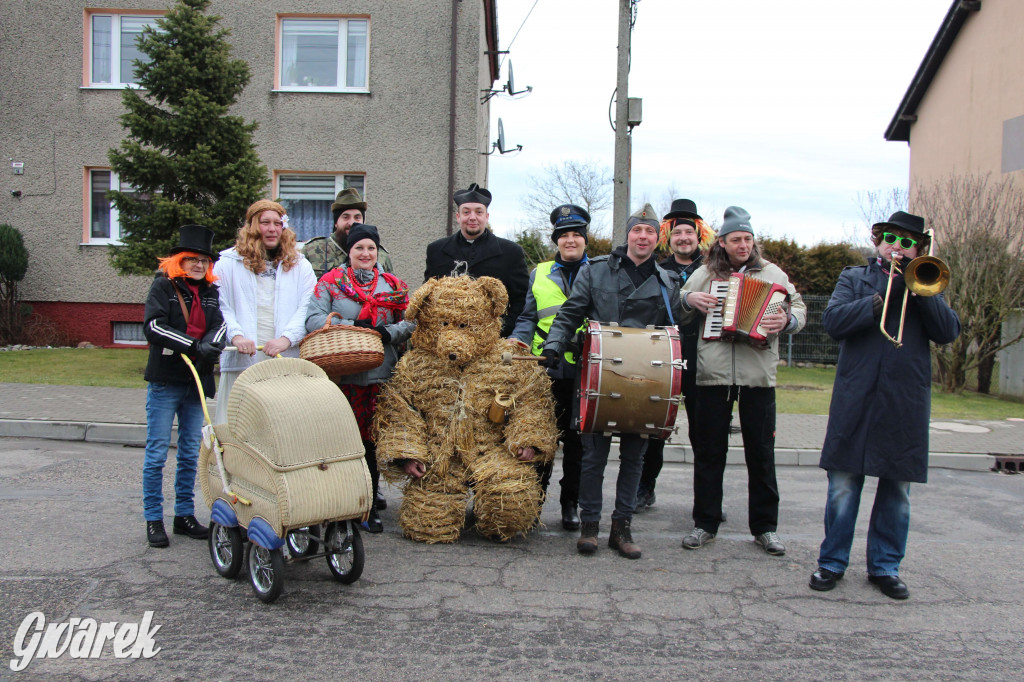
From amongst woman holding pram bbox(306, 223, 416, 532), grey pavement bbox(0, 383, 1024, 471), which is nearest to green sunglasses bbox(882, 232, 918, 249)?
woman holding pram bbox(306, 223, 416, 532)

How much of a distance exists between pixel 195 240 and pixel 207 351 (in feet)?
2.32

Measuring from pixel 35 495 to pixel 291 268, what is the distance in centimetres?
279

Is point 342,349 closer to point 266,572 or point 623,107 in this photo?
point 266,572

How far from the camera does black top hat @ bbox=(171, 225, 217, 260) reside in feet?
16.6

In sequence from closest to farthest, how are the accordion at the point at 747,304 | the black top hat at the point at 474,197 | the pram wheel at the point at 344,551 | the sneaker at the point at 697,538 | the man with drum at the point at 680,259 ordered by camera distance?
the pram wheel at the point at 344,551 < the accordion at the point at 747,304 < the sneaker at the point at 697,538 < the black top hat at the point at 474,197 < the man with drum at the point at 680,259

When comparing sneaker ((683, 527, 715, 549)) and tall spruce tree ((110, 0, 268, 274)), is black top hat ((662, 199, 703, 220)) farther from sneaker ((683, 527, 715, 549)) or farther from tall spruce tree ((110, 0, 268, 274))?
tall spruce tree ((110, 0, 268, 274))

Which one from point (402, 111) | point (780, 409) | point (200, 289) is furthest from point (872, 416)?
point (402, 111)

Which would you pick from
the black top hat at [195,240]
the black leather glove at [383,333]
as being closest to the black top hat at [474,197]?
the black leather glove at [383,333]

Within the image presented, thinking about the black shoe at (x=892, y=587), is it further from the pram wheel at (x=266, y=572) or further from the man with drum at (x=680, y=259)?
the pram wheel at (x=266, y=572)

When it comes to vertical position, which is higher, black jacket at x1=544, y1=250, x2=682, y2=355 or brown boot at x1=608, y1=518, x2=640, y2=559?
black jacket at x1=544, y1=250, x2=682, y2=355

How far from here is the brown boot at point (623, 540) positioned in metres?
5.16

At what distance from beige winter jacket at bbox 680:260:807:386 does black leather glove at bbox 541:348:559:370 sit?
95 centimetres

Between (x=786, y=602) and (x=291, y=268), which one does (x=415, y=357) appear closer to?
(x=291, y=268)

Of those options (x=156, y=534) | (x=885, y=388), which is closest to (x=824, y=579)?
(x=885, y=388)
